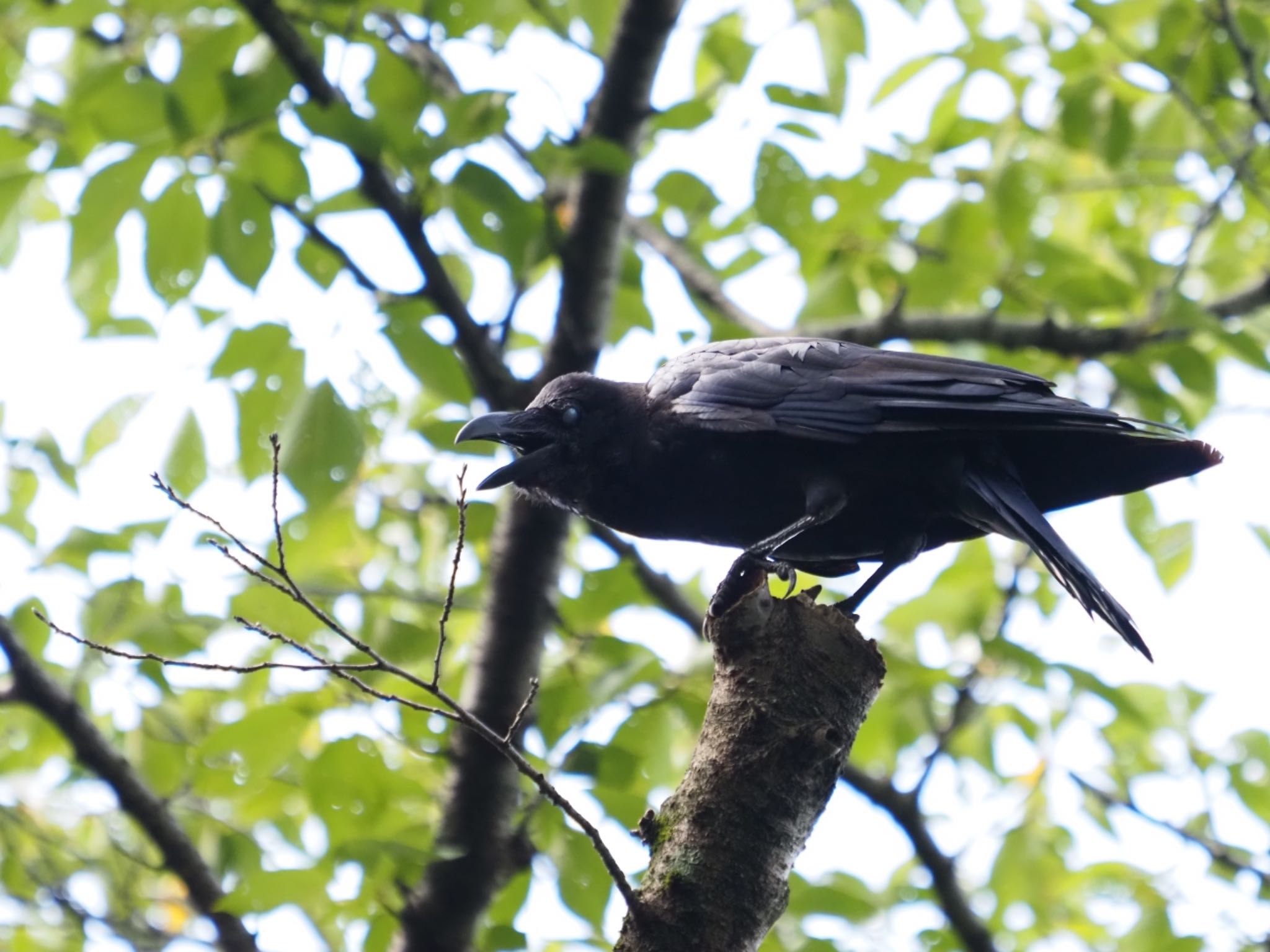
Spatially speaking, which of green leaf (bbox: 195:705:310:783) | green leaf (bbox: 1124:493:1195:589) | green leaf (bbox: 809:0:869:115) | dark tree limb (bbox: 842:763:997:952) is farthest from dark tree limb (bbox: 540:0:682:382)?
green leaf (bbox: 1124:493:1195:589)

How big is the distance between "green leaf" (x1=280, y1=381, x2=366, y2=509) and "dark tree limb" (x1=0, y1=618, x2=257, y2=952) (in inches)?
45.6

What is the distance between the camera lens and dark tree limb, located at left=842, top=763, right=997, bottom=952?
4645 millimetres

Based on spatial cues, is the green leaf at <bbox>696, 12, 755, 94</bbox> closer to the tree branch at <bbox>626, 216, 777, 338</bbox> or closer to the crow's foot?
the tree branch at <bbox>626, 216, 777, 338</bbox>

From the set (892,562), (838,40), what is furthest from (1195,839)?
(838,40)

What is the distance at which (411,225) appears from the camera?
3955mm

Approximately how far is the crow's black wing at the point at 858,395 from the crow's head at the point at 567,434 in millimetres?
127

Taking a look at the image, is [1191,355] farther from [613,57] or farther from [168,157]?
[168,157]

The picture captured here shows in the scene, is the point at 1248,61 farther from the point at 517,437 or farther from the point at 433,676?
Answer: the point at 433,676

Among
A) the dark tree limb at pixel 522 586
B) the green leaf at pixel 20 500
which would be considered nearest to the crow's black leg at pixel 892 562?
the dark tree limb at pixel 522 586

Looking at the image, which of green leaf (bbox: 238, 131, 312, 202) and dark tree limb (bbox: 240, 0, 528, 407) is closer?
green leaf (bbox: 238, 131, 312, 202)

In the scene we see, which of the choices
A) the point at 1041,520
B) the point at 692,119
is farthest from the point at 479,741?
the point at 692,119

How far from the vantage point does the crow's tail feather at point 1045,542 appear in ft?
8.96

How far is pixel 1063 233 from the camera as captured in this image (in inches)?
231

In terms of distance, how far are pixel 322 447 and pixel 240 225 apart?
0.67 metres
